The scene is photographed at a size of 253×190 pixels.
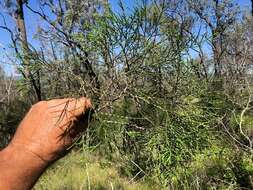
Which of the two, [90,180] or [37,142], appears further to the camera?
[90,180]

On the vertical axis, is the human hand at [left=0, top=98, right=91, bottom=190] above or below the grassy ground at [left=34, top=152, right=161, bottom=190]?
above

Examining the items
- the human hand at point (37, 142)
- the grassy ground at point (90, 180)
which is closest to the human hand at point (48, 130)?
the human hand at point (37, 142)

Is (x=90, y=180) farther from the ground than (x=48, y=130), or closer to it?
closer to it

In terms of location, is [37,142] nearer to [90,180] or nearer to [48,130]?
[48,130]

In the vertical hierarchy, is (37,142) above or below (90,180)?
above

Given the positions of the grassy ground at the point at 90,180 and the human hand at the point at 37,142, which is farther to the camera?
the grassy ground at the point at 90,180

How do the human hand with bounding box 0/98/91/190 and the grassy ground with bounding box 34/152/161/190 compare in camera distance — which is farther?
the grassy ground with bounding box 34/152/161/190

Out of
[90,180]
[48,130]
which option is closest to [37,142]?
[48,130]

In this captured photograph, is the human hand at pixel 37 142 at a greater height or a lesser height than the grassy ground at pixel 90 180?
greater

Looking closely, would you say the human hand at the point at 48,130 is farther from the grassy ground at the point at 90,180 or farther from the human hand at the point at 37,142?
the grassy ground at the point at 90,180

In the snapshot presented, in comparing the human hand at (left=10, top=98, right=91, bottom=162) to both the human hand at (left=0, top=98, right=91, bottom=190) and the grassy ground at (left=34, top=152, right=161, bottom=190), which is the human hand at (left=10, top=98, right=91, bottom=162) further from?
the grassy ground at (left=34, top=152, right=161, bottom=190)

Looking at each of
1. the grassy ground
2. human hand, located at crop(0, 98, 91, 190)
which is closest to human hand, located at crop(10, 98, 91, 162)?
human hand, located at crop(0, 98, 91, 190)

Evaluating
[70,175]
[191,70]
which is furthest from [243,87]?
[191,70]

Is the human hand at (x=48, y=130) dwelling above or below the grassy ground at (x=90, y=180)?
above
